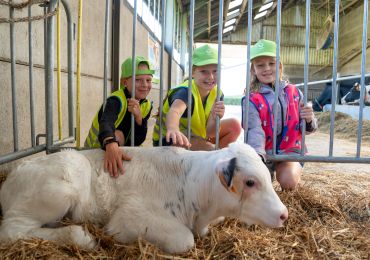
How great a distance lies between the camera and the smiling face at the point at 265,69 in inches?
131

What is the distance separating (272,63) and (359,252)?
1.71m

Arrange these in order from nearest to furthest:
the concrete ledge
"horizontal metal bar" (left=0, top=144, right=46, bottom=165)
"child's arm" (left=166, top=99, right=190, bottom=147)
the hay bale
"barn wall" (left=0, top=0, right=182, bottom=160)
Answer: "horizontal metal bar" (left=0, top=144, right=46, bottom=165) → "child's arm" (left=166, top=99, right=190, bottom=147) → "barn wall" (left=0, top=0, right=182, bottom=160) → the hay bale → the concrete ledge

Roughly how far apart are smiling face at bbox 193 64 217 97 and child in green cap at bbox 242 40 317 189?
1.07 ft

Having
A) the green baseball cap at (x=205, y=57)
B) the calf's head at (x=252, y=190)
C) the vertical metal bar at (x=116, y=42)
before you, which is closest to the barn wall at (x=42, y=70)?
the vertical metal bar at (x=116, y=42)

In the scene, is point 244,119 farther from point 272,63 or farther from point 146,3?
point 146,3

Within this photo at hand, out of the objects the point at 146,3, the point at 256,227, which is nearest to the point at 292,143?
the point at 256,227

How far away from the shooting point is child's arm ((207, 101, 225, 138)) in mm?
2971

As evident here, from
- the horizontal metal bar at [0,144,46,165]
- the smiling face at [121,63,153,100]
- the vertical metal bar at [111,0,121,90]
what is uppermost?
the vertical metal bar at [111,0,121,90]

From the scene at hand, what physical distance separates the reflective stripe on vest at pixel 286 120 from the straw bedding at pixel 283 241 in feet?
1.27

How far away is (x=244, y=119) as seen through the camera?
3154mm

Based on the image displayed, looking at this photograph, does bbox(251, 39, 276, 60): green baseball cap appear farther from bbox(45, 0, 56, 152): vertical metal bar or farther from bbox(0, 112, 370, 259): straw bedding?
bbox(45, 0, 56, 152): vertical metal bar

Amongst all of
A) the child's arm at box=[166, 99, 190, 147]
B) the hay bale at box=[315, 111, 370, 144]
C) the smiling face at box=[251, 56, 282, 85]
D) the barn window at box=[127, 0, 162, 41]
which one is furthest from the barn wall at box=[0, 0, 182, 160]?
the hay bale at box=[315, 111, 370, 144]

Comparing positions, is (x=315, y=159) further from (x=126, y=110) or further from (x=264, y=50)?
(x=126, y=110)

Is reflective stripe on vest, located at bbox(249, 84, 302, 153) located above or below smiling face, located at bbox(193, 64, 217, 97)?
below
